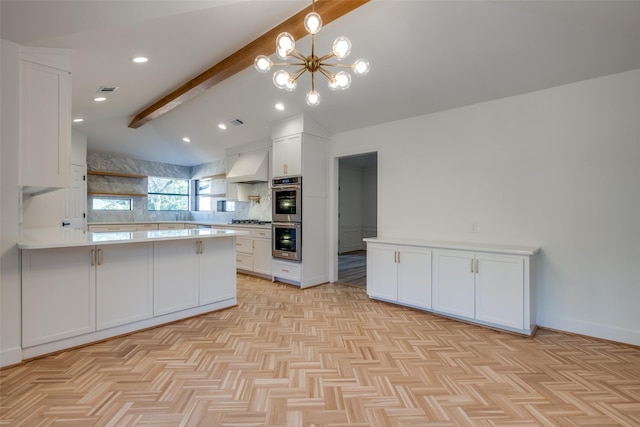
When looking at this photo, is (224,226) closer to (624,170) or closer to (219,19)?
(219,19)

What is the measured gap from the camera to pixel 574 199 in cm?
310

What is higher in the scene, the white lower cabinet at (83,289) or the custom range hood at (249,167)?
the custom range hood at (249,167)

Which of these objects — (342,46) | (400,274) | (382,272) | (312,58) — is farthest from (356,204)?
(342,46)

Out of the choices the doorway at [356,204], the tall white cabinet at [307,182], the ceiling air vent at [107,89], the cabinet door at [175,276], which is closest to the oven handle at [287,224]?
the tall white cabinet at [307,182]

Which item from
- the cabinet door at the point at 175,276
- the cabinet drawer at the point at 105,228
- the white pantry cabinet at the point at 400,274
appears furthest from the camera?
the cabinet drawer at the point at 105,228

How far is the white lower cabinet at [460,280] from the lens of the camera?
3.05 m

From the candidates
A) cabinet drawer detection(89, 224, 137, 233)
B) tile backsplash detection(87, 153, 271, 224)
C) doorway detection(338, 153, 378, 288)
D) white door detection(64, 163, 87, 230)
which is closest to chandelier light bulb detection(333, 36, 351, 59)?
tile backsplash detection(87, 153, 271, 224)

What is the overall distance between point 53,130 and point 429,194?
13.7ft

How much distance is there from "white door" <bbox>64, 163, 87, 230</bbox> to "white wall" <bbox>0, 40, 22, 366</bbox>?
14.6ft

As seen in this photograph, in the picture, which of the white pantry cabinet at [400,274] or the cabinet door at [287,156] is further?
the cabinet door at [287,156]

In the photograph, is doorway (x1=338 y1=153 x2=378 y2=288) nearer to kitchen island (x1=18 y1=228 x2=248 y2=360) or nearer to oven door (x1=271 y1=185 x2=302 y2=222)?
oven door (x1=271 y1=185 x2=302 y2=222)

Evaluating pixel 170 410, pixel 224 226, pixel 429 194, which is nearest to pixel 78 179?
pixel 224 226

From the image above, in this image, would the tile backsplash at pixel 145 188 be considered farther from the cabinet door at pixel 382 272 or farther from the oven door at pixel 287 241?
the cabinet door at pixel 382 272

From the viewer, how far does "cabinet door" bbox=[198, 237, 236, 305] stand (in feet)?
11.9
